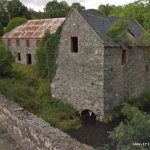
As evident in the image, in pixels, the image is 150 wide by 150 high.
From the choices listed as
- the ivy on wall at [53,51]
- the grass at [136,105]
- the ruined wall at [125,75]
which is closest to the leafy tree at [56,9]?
the ivy on wall at [53,51]

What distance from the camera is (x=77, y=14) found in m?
20.2

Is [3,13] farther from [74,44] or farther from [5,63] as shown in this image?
[74,44]

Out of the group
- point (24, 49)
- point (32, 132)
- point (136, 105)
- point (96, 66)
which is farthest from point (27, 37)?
point (32, 132)

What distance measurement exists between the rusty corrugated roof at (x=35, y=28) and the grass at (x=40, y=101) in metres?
8.87

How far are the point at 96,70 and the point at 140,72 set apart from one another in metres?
5.23

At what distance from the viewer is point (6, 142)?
852 centimetres

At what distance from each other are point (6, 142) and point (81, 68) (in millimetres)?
12572

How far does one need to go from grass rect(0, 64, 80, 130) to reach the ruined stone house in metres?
8.75

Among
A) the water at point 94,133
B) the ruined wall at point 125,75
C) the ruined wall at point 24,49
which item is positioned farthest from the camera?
the ruined wall at point 24,49

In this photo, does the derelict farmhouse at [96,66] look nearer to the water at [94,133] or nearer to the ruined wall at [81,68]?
the ruined wall at [81,68]

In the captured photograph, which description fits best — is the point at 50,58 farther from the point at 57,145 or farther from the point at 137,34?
the point at 57,145

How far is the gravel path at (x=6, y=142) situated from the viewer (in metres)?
8.12

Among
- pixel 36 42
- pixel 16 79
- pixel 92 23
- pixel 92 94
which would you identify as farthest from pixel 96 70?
pixel 36 42

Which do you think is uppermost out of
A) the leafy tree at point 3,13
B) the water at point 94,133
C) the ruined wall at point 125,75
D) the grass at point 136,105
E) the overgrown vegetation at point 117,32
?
the leafy tree at point 3,13
